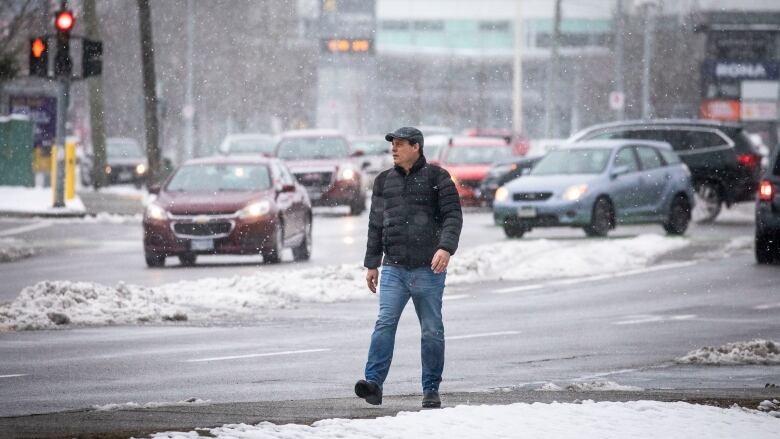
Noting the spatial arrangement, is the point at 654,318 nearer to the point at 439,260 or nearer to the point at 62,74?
the point at 439,260

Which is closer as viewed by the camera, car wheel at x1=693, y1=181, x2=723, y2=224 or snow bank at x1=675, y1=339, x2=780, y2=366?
snow bank at x1=675, y1=339, x2=780, y2=366

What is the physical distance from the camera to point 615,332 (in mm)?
15930

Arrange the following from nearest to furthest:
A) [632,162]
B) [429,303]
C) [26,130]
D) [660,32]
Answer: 1. [429,303]
2. [632,162]
3. [26,130]
4. [660,32]

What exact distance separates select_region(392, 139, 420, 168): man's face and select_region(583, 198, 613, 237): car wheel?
18118mm

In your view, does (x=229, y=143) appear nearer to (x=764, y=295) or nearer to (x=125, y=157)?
(x=125, y=157)

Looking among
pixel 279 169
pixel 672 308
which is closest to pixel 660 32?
pixel 279 169

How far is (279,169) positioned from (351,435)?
669 inches

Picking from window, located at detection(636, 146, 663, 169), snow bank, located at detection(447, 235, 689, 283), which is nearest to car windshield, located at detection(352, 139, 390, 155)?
window, located at detection(636, 146, 663, 169)

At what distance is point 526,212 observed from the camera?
27.9m

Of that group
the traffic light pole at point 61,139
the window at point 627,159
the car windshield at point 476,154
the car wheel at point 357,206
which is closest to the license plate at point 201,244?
the window at point 627,159

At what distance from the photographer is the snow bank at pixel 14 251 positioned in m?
24.8

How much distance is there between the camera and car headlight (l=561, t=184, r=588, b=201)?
2791cm

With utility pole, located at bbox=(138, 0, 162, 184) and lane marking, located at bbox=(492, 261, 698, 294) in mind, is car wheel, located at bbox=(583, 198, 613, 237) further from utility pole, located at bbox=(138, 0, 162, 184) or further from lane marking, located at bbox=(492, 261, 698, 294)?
utility pole, located at bbox=(138, 0, 162, 184)

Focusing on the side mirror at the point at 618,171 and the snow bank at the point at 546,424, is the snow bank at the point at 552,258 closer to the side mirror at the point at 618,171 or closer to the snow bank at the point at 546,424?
the side mirror at the point at 618,171
